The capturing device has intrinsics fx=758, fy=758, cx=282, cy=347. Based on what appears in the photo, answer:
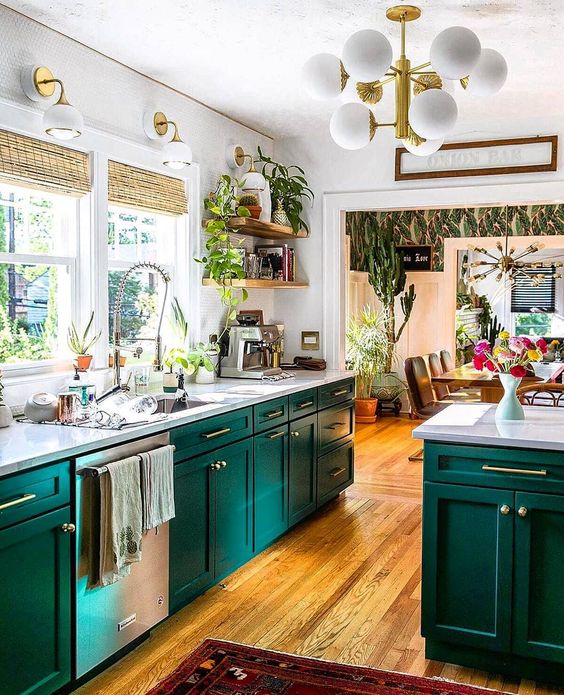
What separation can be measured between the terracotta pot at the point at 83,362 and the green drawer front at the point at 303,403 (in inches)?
48.3

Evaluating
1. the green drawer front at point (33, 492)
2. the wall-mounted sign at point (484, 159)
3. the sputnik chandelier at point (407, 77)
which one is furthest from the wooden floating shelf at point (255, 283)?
the green drawer front at point (33, 492)

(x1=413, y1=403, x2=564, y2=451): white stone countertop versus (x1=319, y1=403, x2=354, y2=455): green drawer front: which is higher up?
(x1=413, y1=403, x2=564, y2=451): white stone countertop

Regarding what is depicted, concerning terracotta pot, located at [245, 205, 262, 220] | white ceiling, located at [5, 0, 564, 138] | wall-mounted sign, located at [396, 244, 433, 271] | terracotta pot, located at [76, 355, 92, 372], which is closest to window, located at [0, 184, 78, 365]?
terracotta pot, located at [76, 355, 92, 372]

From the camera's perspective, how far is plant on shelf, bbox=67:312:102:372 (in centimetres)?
352

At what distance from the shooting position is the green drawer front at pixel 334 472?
480 centimetres

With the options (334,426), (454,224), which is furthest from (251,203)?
(454,224)

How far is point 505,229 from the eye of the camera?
9.02 meters

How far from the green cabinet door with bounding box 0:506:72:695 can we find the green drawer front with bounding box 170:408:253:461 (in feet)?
2.41

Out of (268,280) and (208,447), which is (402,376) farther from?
(208,447)

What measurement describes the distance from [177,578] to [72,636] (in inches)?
26.5

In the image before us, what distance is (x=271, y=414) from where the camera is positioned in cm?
404

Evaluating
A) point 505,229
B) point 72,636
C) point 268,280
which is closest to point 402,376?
point 505,229

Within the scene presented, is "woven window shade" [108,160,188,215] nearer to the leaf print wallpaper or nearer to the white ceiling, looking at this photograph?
the white ceiling

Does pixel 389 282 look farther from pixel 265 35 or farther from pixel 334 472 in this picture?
pixel 265 35
